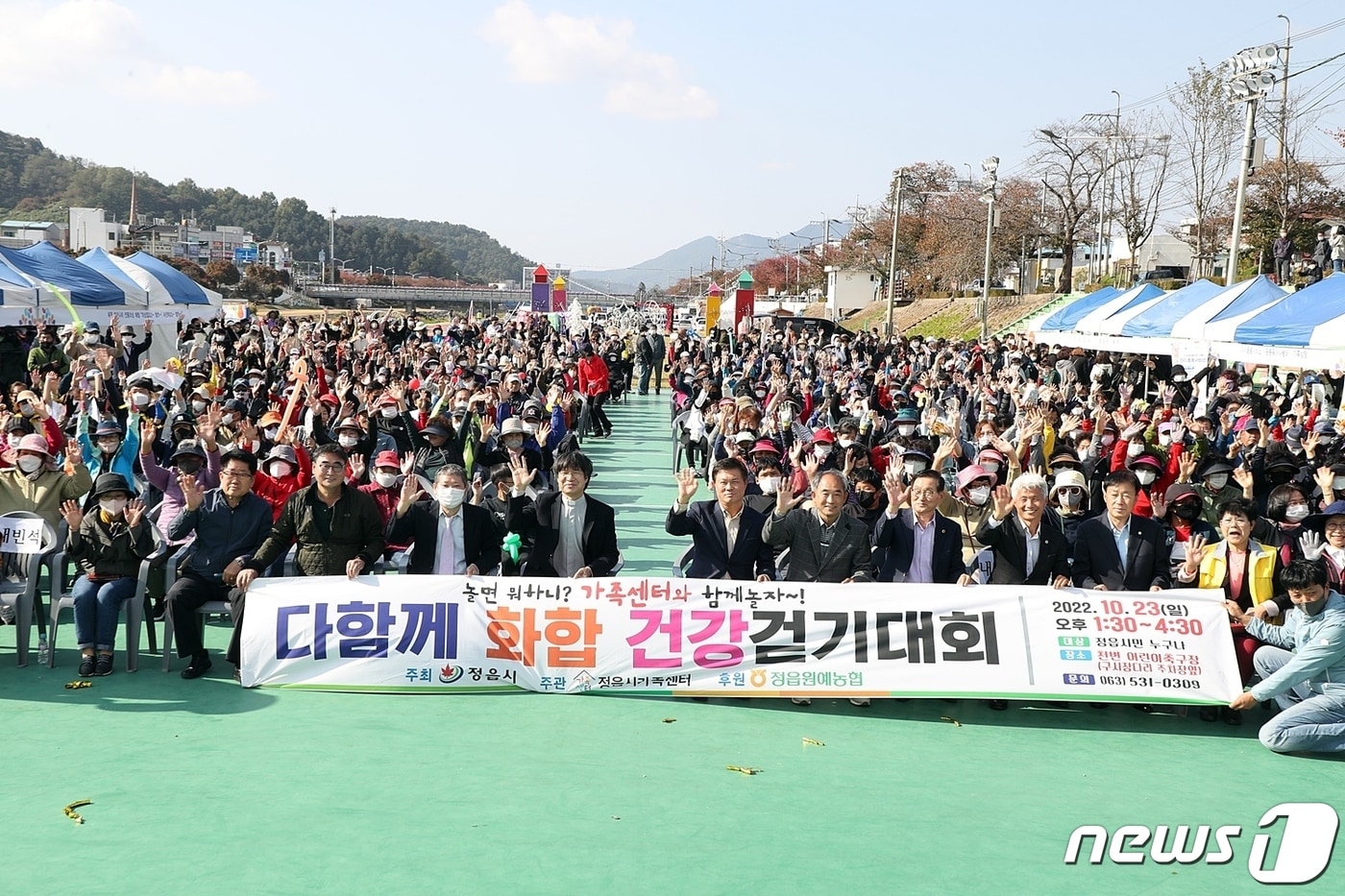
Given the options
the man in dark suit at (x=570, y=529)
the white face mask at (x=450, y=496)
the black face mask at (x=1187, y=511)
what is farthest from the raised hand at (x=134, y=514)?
the black face mask at (x=1187, y=511)

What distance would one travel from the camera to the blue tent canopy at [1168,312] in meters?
18.0

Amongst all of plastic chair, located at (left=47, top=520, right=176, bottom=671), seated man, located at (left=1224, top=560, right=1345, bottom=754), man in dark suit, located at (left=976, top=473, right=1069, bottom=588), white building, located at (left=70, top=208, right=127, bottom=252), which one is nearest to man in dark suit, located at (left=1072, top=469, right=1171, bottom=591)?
man in dark suit, located at (left=976, top=473, right=1069, bottom=588)

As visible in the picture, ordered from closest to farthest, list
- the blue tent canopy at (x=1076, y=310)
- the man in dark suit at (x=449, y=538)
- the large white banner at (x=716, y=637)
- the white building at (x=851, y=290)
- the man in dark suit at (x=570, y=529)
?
the large white banner at (x=716, y=637) → the man in dark suit at (x=570, y=529) → the man in dark suit at (x=449, y=538) → the blue tent canopy at (x=1076, y=310) → the white building at (x=851, y=290)

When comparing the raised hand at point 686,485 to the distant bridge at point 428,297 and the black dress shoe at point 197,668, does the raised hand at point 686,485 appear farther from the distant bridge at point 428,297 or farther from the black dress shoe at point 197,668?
the distant bridge at point 428,297

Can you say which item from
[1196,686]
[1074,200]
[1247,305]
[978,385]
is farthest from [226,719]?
[1074,200]

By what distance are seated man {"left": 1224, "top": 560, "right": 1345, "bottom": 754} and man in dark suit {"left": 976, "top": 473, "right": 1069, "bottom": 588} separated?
3.90 ft

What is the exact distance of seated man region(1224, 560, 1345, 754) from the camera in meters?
5.78

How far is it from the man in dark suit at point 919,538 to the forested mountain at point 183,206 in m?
119

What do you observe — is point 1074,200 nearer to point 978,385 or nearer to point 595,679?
point 978,385

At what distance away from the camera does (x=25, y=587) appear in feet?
21.7

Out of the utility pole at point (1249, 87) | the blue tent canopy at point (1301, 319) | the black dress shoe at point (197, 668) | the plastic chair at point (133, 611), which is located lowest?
the black dress shoe at point (197, 668)

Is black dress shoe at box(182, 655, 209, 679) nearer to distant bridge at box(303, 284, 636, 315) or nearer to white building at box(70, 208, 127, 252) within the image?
white building at box(70, 208, 127, 252)

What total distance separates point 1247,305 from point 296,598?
14444mm

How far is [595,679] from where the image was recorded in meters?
6.27
